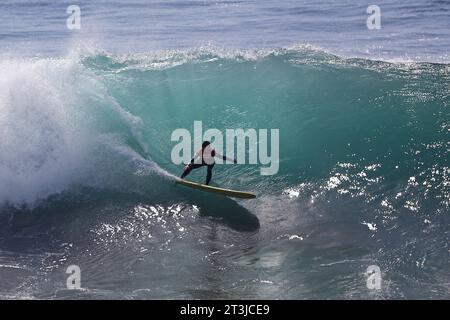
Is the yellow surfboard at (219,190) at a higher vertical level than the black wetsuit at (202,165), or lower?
lower

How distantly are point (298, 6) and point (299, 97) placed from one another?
14.5 m

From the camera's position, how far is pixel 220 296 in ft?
29.4

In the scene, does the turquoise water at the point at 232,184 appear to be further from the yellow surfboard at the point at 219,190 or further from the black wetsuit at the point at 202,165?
the black wetsuit at the point at 202,165

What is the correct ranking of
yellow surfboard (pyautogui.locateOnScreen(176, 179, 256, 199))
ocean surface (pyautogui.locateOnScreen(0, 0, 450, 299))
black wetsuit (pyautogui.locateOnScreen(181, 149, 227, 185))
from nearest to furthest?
1. ocean surface (pyautogui.locateOnScreen(0, 0, 450, 299))
2. yellow surfboard (pyautogui.locateOnScreen(176, 179, 256, 199))
3. black wetsuit (pyautogui.locateOnScreen(181, 149, 227, 185))

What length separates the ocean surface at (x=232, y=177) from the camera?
9.64 meters

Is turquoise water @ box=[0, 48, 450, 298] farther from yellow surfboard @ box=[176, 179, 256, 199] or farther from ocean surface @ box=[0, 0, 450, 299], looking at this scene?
yellow surfboard @ box=[176, 179, 256, 199]

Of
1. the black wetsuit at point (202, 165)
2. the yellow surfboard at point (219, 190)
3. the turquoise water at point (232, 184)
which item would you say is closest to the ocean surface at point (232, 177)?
the turquoise water at point (232, 184)

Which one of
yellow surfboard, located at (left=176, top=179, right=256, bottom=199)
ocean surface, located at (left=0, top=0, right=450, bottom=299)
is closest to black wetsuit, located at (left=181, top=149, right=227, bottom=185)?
yellow surfboard, located at (left=176, top=179, right=256, bottom=199)

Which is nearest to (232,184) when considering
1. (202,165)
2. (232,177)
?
(232,177)

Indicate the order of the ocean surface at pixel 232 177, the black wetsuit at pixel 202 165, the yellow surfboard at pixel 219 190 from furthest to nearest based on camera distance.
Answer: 1. the black wetsuit at pixel 202 165
2. the yellow surfboard at pixel 219 190
3. the ocean surface at pixel 232 177

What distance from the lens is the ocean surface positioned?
9.64 metres

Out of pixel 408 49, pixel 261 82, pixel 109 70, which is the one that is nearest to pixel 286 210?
pixel 261 82
